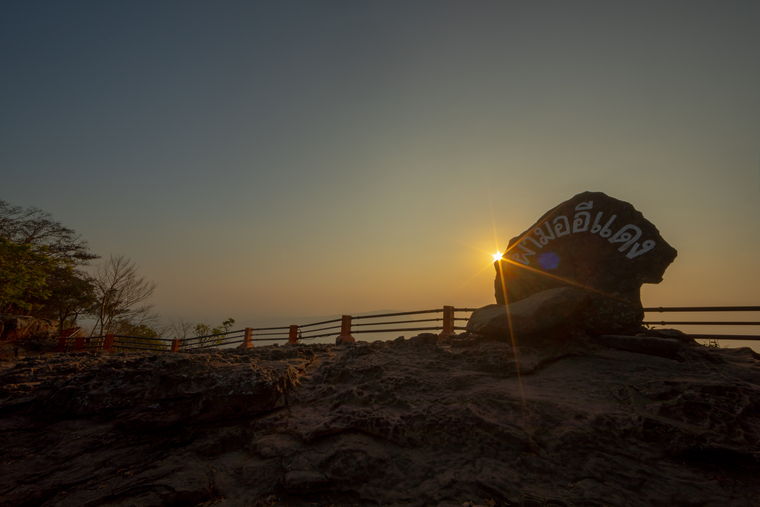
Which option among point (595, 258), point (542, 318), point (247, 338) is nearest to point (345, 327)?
point (247, 338)

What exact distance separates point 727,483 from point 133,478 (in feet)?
14.3

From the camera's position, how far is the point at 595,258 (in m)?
5.44

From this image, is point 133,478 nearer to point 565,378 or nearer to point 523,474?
point 523,474

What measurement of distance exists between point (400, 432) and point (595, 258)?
441 centimetres

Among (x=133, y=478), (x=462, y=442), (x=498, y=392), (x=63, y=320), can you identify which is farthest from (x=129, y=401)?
(x=63, y=320)

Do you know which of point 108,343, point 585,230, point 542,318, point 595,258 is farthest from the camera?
point 108,343

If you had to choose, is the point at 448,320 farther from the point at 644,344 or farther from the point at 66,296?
the point at 66,296

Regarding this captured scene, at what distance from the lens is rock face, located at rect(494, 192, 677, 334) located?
199 inches

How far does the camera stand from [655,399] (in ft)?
10.1

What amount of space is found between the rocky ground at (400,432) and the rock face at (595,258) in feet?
3.00

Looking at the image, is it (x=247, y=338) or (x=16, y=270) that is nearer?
(x=247, y=338)

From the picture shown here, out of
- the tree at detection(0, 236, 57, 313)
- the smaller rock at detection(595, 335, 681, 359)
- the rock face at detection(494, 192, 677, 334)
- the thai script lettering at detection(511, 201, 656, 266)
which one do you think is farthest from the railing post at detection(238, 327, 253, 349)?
the smaller rock at detection(595, 335, 681, 359)

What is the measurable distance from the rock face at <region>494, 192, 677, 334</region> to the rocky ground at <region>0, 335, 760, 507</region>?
0.91 m

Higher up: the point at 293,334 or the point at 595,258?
the point at 595,258
